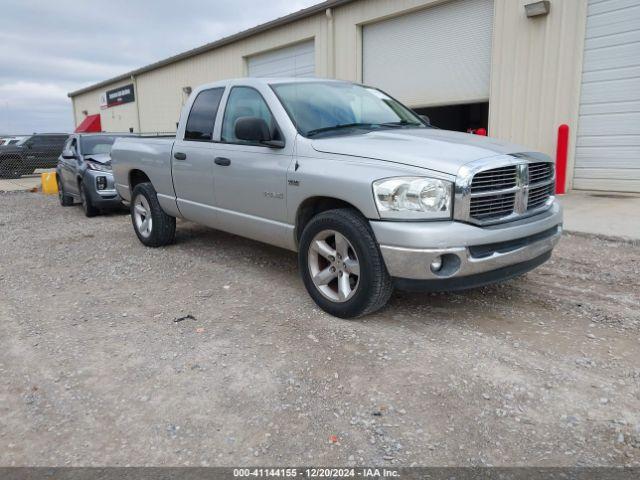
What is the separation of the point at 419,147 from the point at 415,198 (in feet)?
1.67

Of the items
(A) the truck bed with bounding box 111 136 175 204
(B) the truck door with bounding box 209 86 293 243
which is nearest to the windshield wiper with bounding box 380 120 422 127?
(B) the truck door with bounding box 209 86 293 243

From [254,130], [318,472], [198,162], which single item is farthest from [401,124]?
→ [318,472]

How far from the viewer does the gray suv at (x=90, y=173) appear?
9.27 meters

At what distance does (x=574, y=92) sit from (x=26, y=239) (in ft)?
30.7

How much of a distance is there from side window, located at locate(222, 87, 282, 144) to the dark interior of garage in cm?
1178

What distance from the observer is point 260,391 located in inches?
118

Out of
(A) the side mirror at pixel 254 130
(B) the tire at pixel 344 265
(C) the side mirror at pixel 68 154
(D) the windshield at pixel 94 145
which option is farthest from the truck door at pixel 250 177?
(C) the side mirror at pixel 68 154

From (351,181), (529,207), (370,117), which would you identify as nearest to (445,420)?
(351,181)

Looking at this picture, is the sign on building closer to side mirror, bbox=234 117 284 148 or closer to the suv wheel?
the suv wheel

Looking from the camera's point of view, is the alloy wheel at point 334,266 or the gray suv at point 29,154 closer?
the alloy wheel at point 334,266

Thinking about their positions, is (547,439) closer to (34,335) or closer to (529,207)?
(529,207)

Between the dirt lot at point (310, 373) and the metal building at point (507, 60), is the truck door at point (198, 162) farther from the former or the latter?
the metal building at point (507, 60)

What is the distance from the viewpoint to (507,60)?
10070 mm

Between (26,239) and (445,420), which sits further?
(26,239)
